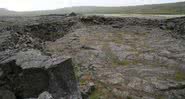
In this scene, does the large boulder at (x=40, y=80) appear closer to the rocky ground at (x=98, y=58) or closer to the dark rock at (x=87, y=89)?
the rocky ground at (x=98, y=58)

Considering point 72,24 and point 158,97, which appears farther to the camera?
point 72,24

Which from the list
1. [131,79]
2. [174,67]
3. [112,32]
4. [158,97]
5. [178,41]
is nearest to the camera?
[158,97]

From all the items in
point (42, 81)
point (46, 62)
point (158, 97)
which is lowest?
point (158, 97)

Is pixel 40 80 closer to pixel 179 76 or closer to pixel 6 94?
pixel 6 94

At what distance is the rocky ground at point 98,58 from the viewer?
7.07 m

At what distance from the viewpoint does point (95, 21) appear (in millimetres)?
19281

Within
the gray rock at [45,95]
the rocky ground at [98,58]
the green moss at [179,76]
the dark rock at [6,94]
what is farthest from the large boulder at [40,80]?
the green moss at [179,76]

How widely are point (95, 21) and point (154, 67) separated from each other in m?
8.86

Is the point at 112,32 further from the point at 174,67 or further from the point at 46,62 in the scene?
Result: the point at 46,62

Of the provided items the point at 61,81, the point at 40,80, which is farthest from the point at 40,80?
the point at 61,81

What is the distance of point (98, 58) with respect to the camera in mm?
12375

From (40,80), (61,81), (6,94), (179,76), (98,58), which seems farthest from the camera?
(98,58)

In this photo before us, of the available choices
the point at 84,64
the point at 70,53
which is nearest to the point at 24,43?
the point at 70,53

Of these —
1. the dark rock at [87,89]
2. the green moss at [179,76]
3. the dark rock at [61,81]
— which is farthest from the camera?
the green moss at [179,76]
